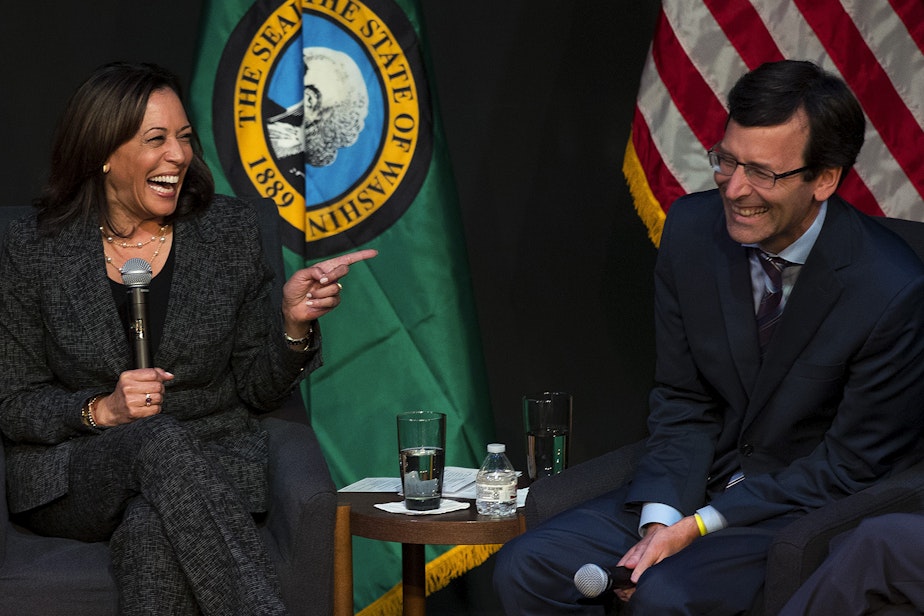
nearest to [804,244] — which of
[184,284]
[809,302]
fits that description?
[809,302]

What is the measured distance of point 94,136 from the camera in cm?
283

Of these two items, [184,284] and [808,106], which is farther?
[184,284]

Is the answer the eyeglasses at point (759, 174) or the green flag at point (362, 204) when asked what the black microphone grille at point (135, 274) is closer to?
the green flag at point (362, 204)

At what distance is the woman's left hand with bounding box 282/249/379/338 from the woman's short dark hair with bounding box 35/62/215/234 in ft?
1.31

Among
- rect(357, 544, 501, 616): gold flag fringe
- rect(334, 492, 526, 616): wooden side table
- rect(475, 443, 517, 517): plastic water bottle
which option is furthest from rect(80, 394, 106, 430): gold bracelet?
rect(357, 544, 501, 616): gold flag fringe

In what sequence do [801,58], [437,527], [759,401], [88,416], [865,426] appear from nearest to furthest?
[865,426]
[759,401]
[437,527]
[88,416]
[801,58]

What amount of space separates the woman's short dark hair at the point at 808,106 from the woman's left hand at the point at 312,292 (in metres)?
0.89

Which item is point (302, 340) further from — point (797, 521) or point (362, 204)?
point (797, 521)

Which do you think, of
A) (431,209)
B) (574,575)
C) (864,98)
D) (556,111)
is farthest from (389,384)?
Result: (864,98)

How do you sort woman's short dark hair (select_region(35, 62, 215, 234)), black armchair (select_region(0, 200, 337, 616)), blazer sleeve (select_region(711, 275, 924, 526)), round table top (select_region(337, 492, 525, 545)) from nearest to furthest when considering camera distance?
blazer sleeve (select_region(711, 275, 924, 526))
black armchair (select_region(0, 200, 337, 616))
round table top (select_region(337, 492, 525, 545))
woman's short dark hair (select_region(35, 62, 215, 234))

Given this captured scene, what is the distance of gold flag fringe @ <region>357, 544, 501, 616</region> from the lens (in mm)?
3439

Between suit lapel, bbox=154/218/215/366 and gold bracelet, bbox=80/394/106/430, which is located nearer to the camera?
gold bracelet, bbox=80/394/106/430

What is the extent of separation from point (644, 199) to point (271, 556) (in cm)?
153

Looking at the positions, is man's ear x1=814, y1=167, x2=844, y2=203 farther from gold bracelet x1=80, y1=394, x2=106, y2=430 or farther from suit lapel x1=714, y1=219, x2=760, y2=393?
gold bracelet x1=80, y1=394, x2=106, y2=430
